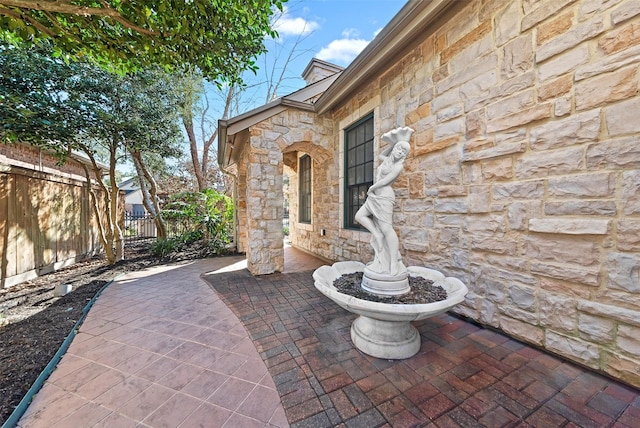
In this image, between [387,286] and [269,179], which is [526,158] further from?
[269,179]

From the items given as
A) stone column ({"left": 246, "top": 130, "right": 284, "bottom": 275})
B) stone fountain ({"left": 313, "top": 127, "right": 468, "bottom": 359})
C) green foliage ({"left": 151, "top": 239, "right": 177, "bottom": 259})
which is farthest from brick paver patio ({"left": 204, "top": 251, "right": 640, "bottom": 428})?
green foliage ({"left": 151, "top": 239, "right": 177, "bottom": 259})

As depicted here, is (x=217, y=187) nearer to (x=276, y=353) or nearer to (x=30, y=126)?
(x=30, y=126)

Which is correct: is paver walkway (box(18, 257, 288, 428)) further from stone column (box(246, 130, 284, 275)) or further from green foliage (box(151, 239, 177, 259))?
green foliage (box(151, 239, 177, 259))

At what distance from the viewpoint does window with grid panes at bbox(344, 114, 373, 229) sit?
4426 millimetres

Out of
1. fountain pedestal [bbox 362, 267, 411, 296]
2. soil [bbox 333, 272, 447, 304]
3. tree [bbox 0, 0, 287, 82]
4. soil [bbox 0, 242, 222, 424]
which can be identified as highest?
tree [bbox 0, 0, 287, 82]

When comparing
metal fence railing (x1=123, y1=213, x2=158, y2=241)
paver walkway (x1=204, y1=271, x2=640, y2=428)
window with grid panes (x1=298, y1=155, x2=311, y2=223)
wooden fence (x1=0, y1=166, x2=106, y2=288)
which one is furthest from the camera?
metal fence railing (x1=123, y1=213, x2=158, y2=241)

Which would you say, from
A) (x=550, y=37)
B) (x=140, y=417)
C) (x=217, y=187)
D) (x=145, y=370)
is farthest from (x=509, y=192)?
(x=217, y=187)

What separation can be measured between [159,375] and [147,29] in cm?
362

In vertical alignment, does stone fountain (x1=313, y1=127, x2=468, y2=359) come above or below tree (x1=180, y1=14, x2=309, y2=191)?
below

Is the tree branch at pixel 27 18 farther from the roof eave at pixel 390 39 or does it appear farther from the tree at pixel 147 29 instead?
the roof eave at pixel 390 39

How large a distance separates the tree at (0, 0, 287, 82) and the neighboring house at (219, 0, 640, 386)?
6.05 feet

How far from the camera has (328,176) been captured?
5.61m

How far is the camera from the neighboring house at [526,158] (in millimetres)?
1730

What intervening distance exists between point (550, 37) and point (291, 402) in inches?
147
